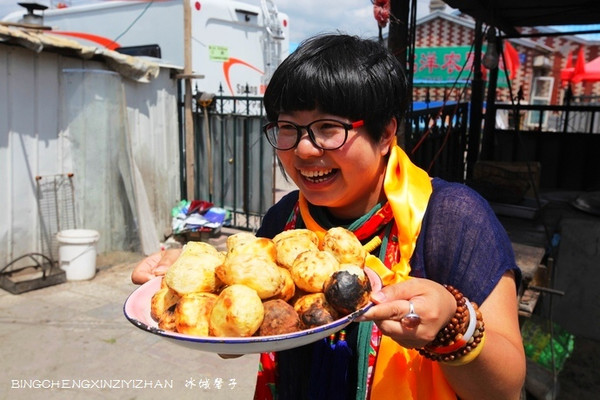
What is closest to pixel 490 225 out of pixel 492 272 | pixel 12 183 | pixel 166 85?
pixel 492 272

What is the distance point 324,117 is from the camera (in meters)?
1.54

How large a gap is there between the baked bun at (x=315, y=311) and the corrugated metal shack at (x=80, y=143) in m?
5.19

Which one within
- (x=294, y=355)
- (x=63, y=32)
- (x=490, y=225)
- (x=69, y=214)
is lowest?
(x=69, y=214)

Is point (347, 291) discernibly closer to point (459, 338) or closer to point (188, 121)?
point (459, 338)

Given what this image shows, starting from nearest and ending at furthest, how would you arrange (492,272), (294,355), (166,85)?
(492,272)
(294,355)
(166,85)

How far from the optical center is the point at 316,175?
1.60m

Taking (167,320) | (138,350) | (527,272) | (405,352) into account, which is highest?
(167,320)

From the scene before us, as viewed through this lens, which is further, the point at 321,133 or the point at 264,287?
the point at 321,133

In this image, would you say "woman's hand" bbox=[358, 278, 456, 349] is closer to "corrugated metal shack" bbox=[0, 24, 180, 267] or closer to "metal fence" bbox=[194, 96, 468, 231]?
"corrugated metal shack" bbox=[0, 24, 180, 267]

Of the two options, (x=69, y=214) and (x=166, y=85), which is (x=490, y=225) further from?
(x=166, y=85)

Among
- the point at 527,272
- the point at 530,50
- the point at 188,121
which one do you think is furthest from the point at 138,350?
the point at 530,50

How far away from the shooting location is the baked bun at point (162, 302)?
4.71 feet

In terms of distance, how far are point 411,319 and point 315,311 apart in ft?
0.82

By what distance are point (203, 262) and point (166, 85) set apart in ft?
21.8
